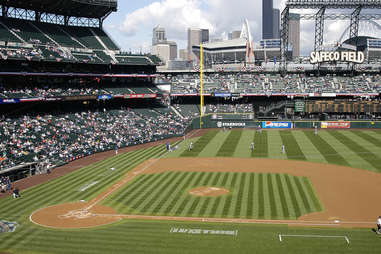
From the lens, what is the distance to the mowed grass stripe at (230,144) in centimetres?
4633

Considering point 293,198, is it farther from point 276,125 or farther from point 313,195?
point 276,125

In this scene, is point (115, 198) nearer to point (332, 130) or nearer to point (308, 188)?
point (308, 188)

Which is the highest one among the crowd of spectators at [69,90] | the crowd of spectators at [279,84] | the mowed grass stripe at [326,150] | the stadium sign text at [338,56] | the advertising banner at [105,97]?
the stadium sign text at [338,56]

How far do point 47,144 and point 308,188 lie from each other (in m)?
30.5

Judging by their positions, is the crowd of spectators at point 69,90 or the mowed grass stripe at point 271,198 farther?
the crowd of spectators at point 69,90

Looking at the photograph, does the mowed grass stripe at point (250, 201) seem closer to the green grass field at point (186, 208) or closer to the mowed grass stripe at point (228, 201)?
the green grass field at point (186, 208)

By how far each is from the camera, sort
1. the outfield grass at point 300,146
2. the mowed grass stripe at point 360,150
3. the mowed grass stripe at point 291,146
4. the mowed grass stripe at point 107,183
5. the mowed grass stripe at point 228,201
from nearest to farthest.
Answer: the mowed grass stripe at point 228,201, the mowed grass stripe at point 107,183, the mowed grass stripe at point 360,150, the outfield grass at point 300,146, the mowed grass stripe at point 291,146

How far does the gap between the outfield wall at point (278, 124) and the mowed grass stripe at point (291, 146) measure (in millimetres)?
4011

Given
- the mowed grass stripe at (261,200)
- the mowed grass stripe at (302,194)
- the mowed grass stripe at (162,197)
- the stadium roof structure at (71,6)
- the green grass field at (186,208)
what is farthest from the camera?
the stadium roof structure at (71,6)

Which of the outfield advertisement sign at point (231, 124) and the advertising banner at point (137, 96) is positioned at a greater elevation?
the advertising banner at point (137, 96)

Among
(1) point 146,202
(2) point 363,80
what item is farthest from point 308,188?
(2) point 363,80

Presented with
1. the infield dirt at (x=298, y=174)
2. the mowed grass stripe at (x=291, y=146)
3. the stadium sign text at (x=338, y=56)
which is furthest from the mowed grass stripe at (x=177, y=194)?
the stadium sign text at (x=338, y=56)

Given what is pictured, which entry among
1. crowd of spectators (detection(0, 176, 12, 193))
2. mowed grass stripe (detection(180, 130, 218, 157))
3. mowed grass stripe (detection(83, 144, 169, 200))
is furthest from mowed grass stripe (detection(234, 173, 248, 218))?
crowd of spectators (detection(0, 176, 12, 193))

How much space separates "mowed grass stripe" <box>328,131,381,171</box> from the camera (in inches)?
1545
